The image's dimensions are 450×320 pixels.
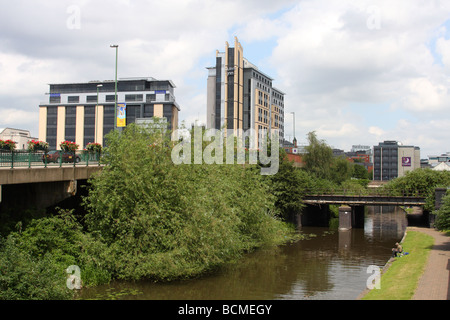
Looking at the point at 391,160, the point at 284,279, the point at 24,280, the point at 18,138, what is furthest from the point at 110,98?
the point at 391,160

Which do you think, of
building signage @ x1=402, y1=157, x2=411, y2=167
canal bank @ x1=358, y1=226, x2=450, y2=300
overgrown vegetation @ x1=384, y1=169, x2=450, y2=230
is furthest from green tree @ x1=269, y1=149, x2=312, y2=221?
building signage @ x1=402, y1=157, x2=411, y2=167

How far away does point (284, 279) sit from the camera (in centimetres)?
2531

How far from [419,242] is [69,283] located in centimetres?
2751

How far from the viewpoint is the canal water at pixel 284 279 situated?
20766 mm

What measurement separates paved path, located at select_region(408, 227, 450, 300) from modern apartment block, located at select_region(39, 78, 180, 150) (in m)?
89.9

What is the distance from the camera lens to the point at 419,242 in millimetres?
34594

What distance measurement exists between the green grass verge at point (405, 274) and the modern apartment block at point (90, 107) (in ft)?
286

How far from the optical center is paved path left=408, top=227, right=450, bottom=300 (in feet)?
58.8

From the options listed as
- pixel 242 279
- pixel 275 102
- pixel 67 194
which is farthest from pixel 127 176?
pixel 275 102

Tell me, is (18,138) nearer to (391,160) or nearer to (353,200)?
(353,200)

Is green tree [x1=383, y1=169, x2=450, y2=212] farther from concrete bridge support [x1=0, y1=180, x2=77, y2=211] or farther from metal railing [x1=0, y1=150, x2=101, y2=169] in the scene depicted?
concrete bridge support [x1=0, y1=180, x2=77, y2=211]

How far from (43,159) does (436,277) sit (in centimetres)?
2103

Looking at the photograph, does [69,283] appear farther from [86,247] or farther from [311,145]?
[311,145]

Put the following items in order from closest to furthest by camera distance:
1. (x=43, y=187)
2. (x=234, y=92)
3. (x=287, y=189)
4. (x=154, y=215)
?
1. (x=154, y=215)
2. (x=43, y=187)
3. (x=287, y=189)
4. (x=234, y=92)
